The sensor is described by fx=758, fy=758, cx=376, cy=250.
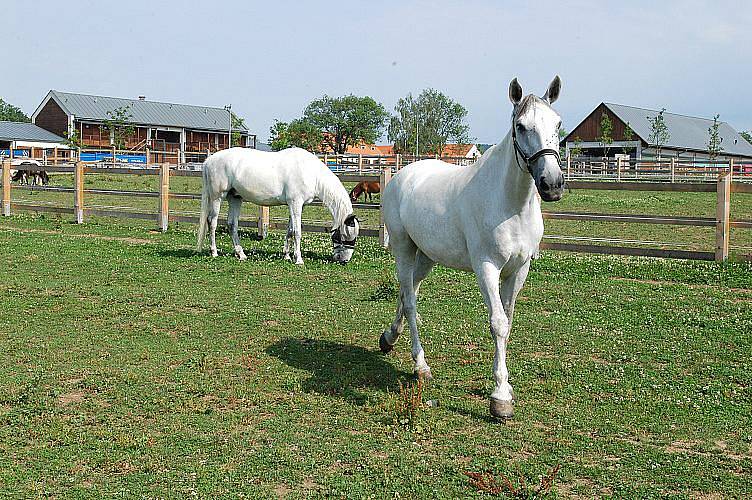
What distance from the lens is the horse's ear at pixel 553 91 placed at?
5141 millimetres

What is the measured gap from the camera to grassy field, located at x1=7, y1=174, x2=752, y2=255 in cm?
1562

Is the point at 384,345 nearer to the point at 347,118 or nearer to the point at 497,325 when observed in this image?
the point at 497,325

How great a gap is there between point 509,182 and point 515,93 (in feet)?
1.98

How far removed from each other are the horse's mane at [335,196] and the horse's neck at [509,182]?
297 inches

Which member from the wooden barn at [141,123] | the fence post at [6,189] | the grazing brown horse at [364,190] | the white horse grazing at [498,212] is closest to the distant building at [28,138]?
the wooden barn at [141,123]

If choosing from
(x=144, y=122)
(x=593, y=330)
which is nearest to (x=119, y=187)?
(x=593, y=330)

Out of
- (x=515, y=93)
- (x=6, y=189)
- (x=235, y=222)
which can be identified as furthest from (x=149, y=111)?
(x=515, y=93)

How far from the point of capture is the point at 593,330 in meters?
7.82

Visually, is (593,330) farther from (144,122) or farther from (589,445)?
(144,122)

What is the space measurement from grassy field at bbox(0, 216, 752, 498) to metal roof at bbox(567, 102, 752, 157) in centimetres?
6984

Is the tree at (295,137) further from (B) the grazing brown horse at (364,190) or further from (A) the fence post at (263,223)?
(A) the fence post at (263,223)

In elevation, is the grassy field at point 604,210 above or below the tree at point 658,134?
below

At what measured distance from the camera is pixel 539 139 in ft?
15.7

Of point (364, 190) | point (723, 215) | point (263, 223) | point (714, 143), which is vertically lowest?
point (263, 223)
